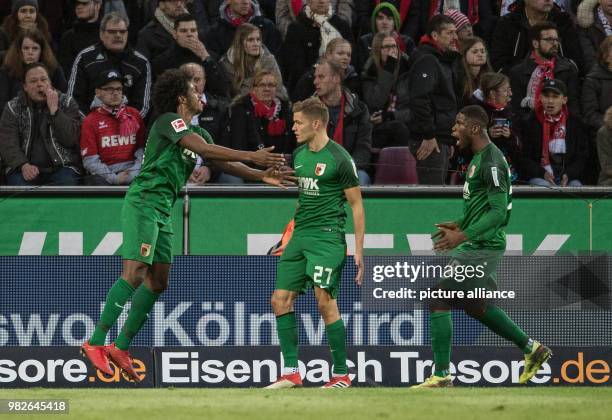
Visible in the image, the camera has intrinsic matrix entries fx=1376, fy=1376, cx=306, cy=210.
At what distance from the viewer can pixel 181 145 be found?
31.5ft

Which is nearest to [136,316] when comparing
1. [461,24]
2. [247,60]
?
[247,60]

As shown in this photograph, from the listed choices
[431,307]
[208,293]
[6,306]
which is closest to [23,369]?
[6,306]

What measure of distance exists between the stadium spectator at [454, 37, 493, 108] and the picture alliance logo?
4468 millimetres

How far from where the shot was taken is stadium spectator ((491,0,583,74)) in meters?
14.7

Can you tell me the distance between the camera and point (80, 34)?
13891 millimetres

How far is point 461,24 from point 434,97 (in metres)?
1.61

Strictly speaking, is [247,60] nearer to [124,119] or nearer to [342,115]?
[342,115]

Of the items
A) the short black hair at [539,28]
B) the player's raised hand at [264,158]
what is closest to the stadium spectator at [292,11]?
the short black hair at [539,28]

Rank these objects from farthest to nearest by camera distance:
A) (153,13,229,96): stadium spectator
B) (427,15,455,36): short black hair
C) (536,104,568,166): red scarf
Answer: (427,15,455,36): short black hair → (153,13,229,96): stadium spectator → (536,104,568,166): red scarf

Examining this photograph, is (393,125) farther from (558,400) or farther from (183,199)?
(558,400)

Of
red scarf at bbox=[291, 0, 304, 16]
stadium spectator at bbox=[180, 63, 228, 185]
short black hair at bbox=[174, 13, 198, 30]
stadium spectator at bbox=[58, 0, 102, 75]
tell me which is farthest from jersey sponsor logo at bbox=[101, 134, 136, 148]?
red scarf at bbox=[291, 0, 304, 16]

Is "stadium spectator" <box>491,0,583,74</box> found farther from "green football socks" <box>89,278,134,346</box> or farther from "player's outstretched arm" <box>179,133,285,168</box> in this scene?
"green football socks" <box>89,278,134,346</box>

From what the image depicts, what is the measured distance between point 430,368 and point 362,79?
12.3 feet

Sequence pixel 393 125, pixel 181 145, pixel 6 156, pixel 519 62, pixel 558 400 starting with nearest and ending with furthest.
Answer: pixel 558 400, pixel 181 145, pixel 6 156, pixel 393 125, pixel 519 62
